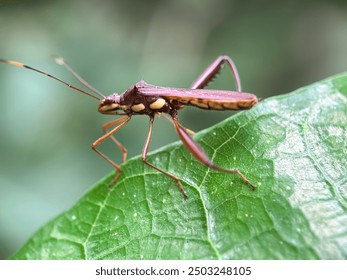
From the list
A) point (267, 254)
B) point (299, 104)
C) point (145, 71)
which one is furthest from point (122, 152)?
point (267, 254)

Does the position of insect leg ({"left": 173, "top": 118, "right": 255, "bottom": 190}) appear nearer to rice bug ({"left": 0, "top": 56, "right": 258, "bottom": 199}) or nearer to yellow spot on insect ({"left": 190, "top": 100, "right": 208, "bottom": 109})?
rice bug ({"left": 0, "top": 56, "right": 258, "bottom": 199})

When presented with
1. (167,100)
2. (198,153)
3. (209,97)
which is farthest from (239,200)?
(167,100)

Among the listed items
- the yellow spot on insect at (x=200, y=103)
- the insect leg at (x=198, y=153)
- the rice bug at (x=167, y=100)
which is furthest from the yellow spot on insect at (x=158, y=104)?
the insect leg at (x=198, y=153)

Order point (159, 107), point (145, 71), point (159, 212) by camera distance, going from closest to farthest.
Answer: point (159, 212)
point (159, 107)
point (145, 71)

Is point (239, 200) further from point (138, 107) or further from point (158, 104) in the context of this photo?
point (138, 107)

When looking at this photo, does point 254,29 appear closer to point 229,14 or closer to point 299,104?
point 229,14

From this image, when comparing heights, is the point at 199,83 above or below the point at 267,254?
above

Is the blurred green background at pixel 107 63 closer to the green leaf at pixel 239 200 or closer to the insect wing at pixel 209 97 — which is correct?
the insect wing at pixel 209 97
